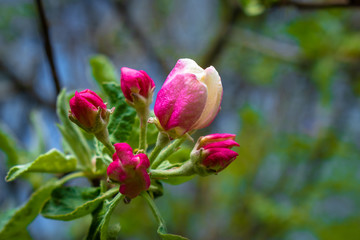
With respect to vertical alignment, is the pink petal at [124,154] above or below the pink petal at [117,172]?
above

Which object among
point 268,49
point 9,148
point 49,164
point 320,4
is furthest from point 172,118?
point 268,49

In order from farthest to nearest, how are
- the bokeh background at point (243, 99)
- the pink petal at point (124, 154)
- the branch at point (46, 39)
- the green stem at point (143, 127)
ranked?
1. the bokeh background at point (243, 99)
2. the branch at point (46, 39)
3. the green stem at point (143, 127)
4. the pink petal at point (124, 154)

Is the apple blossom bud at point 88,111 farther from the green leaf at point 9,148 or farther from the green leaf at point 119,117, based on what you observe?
the green leaf at point 9,148

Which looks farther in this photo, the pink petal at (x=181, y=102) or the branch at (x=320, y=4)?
the branch at (x=320, y=4)

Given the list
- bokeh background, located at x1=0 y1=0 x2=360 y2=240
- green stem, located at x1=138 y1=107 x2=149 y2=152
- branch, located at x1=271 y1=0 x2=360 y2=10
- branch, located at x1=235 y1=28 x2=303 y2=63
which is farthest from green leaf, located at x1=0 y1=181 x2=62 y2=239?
branch, located at x1=235 y1=28 x2=303 y2=63

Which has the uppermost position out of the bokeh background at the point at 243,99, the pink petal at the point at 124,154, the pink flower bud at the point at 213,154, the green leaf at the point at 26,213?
the pink petal at the point at 124,154

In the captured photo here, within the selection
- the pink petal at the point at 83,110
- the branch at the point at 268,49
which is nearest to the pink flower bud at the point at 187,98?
the pink petal at the point at 83,110

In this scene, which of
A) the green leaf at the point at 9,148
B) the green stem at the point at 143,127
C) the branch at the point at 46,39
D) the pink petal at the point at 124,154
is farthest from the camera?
the green leaf at the point at 9,148

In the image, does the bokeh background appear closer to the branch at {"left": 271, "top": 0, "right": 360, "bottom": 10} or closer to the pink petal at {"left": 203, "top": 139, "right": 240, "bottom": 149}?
the branch at {"left": 271, "top": 0, "right": 360, "bottom": 10}
